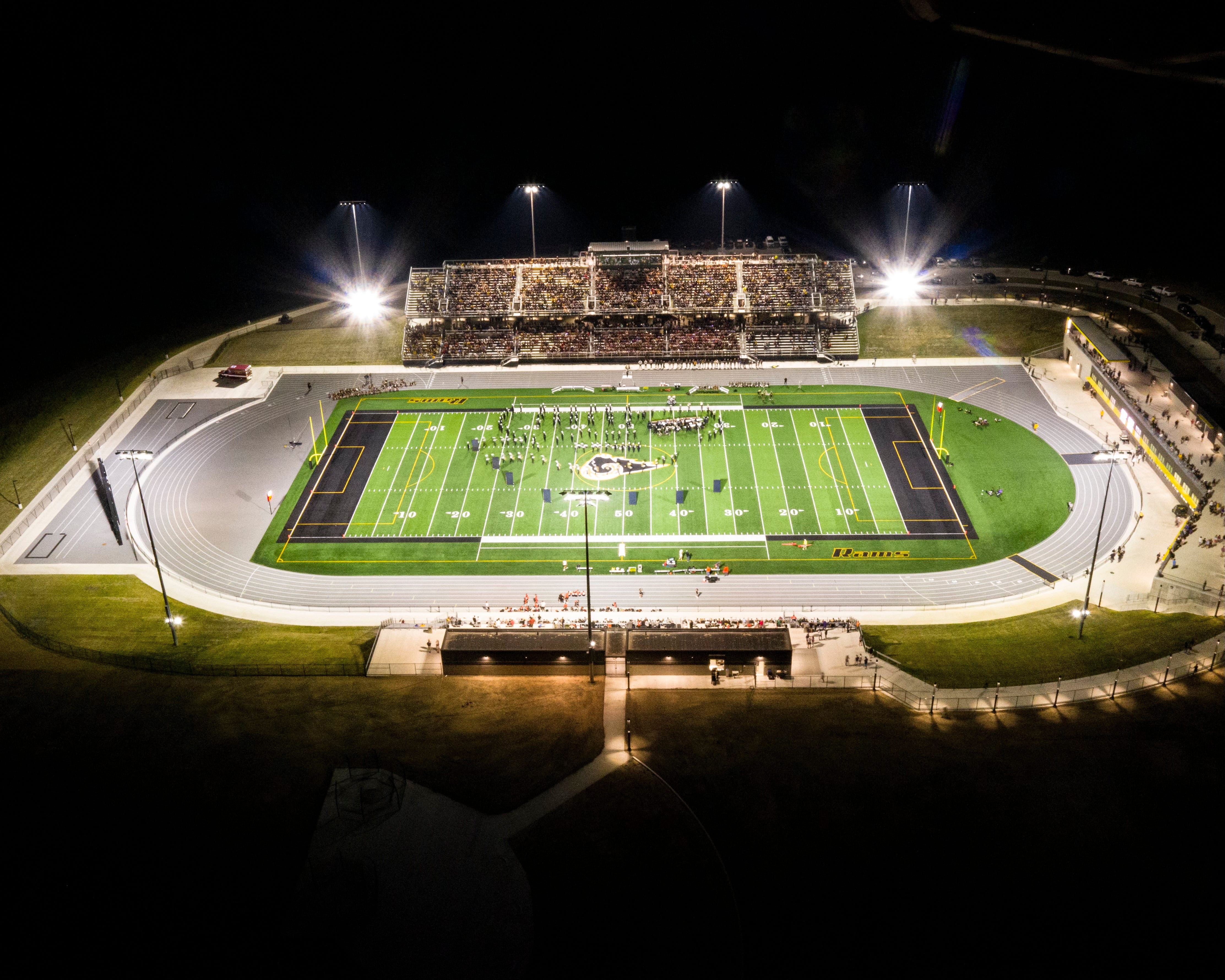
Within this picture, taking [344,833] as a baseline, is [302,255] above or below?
above

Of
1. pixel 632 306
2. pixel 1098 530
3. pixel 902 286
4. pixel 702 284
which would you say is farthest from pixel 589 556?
pixel 902 286

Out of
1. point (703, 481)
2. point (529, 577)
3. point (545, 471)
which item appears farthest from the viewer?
point (545, 471)

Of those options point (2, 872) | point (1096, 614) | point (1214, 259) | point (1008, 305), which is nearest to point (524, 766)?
point (2, 872)

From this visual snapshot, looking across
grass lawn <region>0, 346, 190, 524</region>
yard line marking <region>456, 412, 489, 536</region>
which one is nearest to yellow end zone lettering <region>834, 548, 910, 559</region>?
yard line marking <region>456, 412, 489, 536</region>

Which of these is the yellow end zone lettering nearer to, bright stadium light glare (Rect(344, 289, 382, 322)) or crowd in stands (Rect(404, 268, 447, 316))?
crowd in stands (Rect(404, 268, 447, 316))

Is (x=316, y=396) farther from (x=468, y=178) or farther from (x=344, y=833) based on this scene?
(x=344, y=833)

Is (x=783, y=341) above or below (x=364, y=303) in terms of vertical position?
below

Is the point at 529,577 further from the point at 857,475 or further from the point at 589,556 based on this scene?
the point at 857,475

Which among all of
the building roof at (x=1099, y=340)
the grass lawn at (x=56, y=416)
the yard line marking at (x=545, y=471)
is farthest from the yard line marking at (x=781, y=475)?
the grass lawn at (x=56, y=416)
